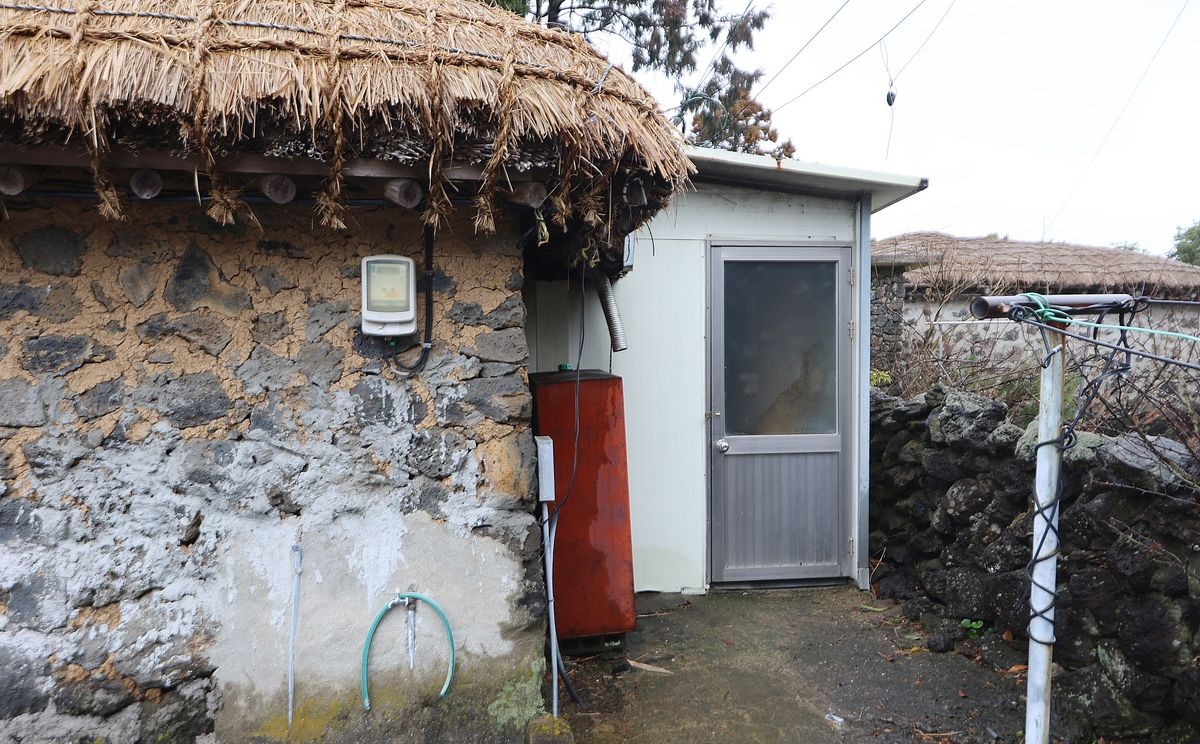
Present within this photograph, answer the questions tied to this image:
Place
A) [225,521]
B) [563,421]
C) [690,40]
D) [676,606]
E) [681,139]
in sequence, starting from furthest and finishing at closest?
[690,40] → [676,606] → [563,421] → [681,139] → [225,521]

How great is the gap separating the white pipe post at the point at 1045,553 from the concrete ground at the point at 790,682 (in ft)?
2.74

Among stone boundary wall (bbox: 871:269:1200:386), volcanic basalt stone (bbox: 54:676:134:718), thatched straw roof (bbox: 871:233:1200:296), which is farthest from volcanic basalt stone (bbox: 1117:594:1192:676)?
thatched straw roof (bbox: 871:233:1200:296)

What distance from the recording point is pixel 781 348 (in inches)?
179

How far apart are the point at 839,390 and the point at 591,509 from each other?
195 cm

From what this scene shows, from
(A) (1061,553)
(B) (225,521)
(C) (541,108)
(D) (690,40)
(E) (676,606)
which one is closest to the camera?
(C) (541,108)

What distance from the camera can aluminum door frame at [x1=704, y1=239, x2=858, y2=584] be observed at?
4.48m

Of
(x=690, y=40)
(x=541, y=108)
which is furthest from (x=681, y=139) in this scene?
(x=690, y=40)

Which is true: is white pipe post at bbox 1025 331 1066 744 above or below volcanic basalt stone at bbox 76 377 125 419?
below

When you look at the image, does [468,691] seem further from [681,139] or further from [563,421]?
[681,139]

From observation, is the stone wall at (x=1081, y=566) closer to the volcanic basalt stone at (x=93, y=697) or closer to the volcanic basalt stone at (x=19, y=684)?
the volcanic basalt stone at (x=93, y=697)

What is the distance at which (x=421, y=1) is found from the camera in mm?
2553

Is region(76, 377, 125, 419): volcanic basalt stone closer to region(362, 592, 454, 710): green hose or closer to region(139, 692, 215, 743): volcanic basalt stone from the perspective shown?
region(139, 692, 215, 743): volcanic basalt stone

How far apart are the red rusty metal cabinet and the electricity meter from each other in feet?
4.02

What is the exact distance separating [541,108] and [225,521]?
5.85 ft
